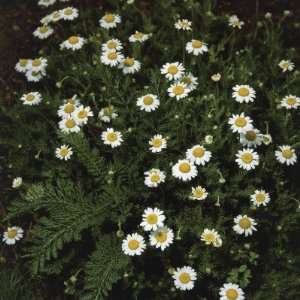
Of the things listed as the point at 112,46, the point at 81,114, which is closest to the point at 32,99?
the point at 81,114

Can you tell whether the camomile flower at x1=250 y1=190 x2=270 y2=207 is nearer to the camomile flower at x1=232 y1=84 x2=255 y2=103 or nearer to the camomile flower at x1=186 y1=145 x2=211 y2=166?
the camomile flower at x1=186 y1=145 x2=211 y2=166

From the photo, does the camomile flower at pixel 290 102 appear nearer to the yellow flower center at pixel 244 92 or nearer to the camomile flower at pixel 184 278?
the yellow flower center at pixel 244 92

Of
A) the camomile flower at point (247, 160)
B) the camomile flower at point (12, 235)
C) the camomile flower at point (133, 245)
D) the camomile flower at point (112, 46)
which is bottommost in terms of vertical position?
the camomile flower at point (12, 235)

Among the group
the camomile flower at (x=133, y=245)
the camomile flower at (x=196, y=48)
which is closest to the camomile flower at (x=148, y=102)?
the camomile flower at (x=196, y=48)

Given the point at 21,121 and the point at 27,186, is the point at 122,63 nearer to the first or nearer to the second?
the point at 21,121

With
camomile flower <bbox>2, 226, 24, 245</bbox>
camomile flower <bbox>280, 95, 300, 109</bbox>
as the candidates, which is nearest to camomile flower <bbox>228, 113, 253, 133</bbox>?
camomile flower <bbox>280, 95, 300, 109</bbox>
